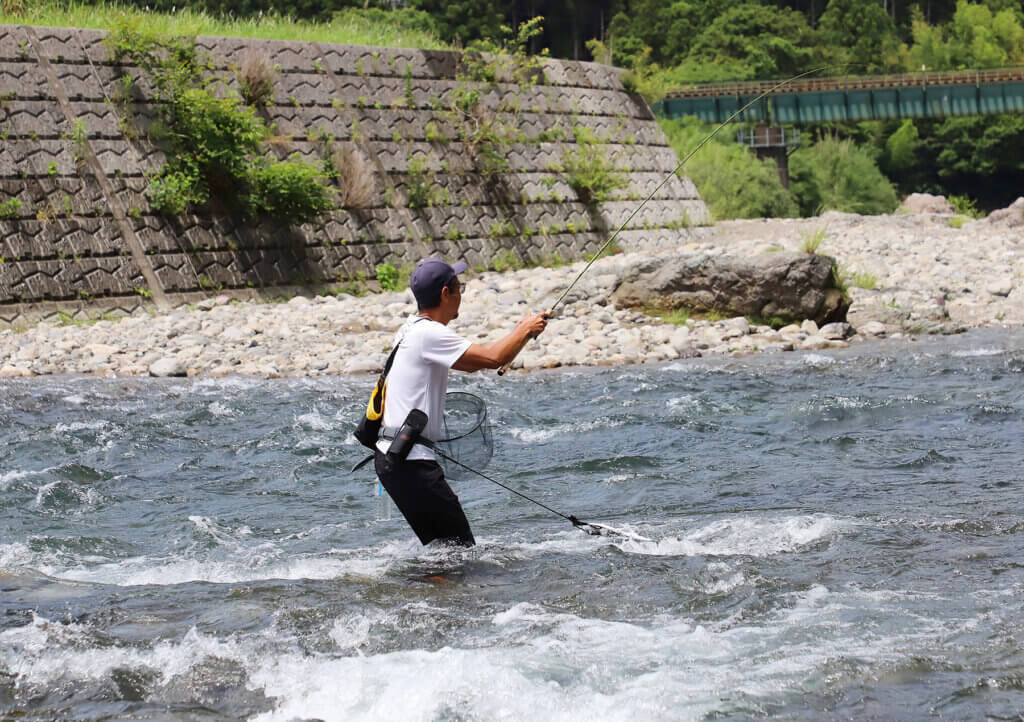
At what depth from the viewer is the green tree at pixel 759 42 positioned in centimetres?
6194

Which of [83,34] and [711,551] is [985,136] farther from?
[711,551]

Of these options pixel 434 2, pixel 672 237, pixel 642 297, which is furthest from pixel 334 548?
pixel 434 2

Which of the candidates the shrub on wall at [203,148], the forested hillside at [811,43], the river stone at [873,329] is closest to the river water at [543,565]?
the river stone at [873,329]

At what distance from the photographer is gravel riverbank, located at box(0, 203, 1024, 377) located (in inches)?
504

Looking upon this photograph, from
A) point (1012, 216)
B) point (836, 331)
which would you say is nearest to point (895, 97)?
point (1012, 216)

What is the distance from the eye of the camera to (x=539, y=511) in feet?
23.6

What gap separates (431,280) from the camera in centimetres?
512

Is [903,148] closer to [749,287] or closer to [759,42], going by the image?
[759,42]

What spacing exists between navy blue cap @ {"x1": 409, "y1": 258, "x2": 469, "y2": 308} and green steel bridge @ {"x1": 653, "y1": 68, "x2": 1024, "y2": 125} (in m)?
35.6

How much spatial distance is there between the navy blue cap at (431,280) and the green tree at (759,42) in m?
58.8

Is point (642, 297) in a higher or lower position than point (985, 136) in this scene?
higher

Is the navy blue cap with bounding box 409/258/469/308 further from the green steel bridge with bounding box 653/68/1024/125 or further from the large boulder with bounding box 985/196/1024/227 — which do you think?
the green steel bridge with bounding box 653/68/1024/125

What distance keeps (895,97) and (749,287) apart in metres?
29.0

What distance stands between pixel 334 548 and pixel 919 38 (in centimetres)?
7159
